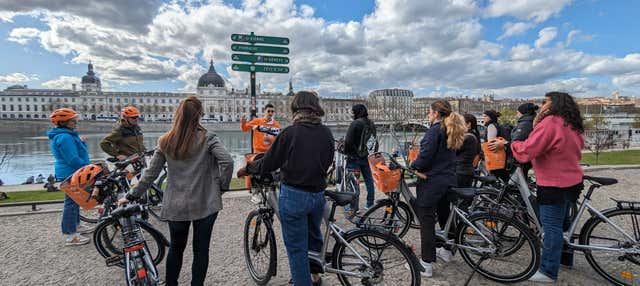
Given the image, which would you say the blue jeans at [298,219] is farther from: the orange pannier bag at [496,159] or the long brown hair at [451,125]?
the orange pannier bag at [496,159]

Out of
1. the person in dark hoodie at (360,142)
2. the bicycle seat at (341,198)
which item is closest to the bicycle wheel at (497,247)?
the bicycle seat at (341,198)

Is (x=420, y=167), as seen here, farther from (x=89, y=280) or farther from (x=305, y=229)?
(x=89, y=280)

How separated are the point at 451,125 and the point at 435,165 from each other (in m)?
0.42

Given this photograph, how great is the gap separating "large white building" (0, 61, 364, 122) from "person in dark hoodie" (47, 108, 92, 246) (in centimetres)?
8979

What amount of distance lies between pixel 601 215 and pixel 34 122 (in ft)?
315

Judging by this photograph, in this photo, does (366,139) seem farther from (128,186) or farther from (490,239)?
(128,186)

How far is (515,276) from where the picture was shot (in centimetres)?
307

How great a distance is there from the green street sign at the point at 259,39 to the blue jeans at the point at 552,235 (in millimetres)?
6395

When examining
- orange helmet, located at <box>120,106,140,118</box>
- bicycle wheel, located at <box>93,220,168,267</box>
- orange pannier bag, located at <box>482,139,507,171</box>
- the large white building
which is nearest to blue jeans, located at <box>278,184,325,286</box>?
bicycle wheel, located at <box>93,220,168,267</box>

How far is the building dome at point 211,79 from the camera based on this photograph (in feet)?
380

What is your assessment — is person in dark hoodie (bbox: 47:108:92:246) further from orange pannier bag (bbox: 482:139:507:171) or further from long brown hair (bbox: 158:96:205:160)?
orange pannier bag (bbox: 482:139:507:171)

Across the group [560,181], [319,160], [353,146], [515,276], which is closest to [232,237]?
[353,146]

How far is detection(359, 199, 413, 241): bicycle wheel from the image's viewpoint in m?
3.66

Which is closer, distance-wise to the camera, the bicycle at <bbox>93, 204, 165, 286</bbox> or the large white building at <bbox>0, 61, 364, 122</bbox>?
the bicycle at <bbox>93, 204, 165, 286</bbox>
